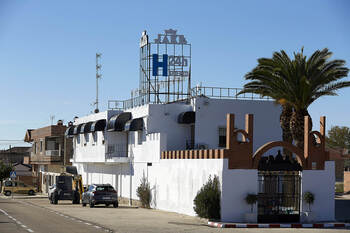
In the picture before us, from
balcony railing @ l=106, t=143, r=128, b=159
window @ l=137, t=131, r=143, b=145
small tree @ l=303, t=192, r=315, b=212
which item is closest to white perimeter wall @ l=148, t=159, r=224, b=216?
window @ l=137, t=131, r=143, b=145

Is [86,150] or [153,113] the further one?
[86,150]

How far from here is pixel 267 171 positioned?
29.8 metres

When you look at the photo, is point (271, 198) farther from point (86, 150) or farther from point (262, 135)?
point (86, 150)

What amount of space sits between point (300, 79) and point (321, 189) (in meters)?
6.05

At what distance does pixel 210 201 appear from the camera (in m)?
28.8

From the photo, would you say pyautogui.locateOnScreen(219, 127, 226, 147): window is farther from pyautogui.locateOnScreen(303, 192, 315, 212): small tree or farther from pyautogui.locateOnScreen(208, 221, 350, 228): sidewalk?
pyautogui.locateOnScreen(208, 221, 350, 228): sidewalk

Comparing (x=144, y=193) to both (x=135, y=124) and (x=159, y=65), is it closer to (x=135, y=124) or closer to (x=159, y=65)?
(x=135, y=124)

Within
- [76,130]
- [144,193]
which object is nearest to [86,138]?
[76,130]

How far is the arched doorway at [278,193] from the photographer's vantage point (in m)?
28.8

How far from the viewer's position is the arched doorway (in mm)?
28828

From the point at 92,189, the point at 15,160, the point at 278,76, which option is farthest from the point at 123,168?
the point at 15,160

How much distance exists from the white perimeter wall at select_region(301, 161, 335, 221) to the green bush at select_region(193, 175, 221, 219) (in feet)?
13.7

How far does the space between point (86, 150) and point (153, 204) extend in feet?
59.6

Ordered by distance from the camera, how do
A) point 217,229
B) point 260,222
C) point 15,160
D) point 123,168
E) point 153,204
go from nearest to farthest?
point 217,229
point 260,222
point 153,204
point 123,168
point 15,160
